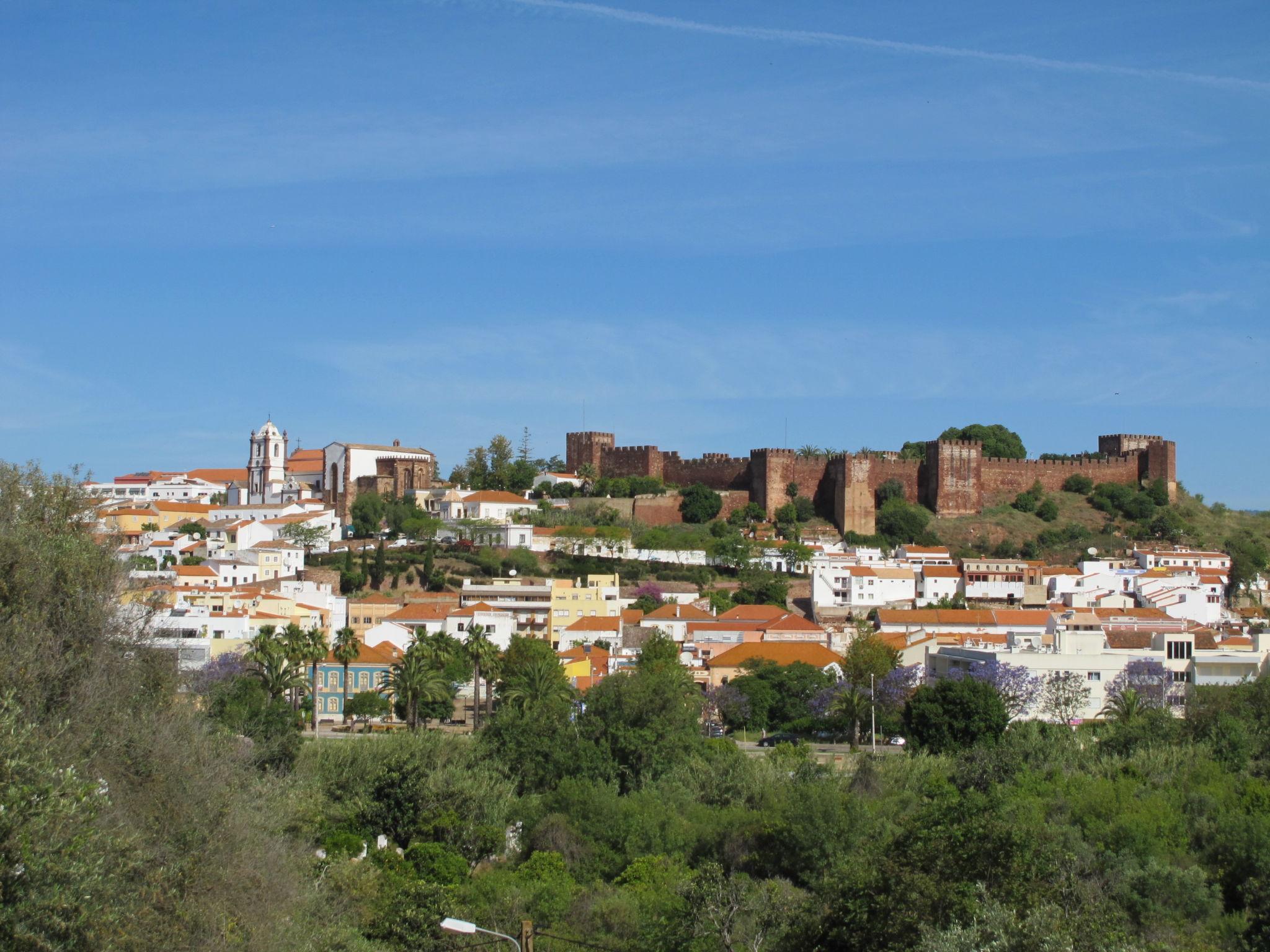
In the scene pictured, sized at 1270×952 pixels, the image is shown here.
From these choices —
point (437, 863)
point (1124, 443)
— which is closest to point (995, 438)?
point (1124, 443)

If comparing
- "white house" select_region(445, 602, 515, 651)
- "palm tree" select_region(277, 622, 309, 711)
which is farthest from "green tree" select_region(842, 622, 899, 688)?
"palm tree" select_region(277, 622, 309, 711)

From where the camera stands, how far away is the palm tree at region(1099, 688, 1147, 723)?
33.1 m

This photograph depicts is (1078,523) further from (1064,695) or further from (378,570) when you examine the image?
(1064,695)

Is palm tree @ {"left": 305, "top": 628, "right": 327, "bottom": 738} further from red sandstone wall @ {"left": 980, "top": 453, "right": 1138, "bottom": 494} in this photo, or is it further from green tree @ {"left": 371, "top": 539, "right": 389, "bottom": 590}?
red sandstone wall @ {"left": 980, "top": 453, "right": 1138, "bottom": 494}

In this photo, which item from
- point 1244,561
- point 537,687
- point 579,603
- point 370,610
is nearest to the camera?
point 537,687

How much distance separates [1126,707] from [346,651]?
19.0m

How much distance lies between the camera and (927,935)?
14641mm

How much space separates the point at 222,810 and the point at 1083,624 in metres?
34.9

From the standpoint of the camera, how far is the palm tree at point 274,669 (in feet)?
112

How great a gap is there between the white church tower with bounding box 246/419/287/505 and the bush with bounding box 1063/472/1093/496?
39.8 meters

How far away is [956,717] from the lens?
3366cm

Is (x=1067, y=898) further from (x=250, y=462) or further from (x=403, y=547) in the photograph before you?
(x=250, y=462)

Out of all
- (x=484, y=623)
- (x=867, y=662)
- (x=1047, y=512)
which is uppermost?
(x=1047, y=512)

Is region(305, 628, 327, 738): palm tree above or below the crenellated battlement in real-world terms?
below
